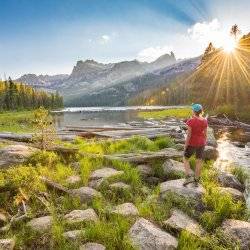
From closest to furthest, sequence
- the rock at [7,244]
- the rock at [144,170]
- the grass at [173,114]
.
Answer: the rock at [7,244], the rock at [144,170], the grass at [173,114]

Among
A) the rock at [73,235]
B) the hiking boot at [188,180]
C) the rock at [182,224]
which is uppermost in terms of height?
the hiking boot at [188,180]

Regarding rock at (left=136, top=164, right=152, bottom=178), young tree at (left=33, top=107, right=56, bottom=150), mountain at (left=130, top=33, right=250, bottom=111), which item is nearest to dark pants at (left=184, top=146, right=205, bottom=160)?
rock at (left=136, top=164, right=152, bottom=178)

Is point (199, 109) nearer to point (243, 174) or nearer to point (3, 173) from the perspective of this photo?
point (243, 174)

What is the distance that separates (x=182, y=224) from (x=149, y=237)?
4.62 feet

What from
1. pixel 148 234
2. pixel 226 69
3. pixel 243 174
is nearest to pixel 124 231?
pixel 148 234

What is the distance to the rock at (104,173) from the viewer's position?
13883mm

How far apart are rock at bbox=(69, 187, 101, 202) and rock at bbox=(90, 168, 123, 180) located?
145 cm

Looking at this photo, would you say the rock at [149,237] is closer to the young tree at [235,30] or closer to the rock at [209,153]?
the rock at [209,153]

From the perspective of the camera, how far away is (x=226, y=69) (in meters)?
75.9

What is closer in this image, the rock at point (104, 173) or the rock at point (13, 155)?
the rock at point (13, 155)

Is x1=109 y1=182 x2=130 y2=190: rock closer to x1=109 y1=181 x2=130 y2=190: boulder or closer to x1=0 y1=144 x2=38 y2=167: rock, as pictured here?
x1=109 y1=181 x2=130 y2=190: boulder

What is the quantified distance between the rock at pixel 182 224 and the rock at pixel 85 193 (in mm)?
2778

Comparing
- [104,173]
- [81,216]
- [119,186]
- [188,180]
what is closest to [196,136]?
[188,180]

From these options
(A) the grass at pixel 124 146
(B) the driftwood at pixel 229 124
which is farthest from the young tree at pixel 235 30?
(A) the grass at pixel 124 146
